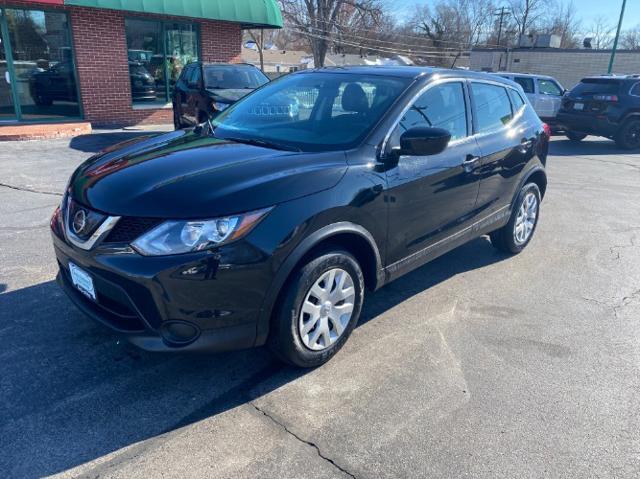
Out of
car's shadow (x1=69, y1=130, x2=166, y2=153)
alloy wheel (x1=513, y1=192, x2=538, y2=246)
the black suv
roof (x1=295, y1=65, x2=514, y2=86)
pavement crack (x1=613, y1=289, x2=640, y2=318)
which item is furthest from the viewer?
the black suv

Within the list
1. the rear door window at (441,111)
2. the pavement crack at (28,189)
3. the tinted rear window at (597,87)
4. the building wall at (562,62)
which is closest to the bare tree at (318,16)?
the building wall at (562,62)

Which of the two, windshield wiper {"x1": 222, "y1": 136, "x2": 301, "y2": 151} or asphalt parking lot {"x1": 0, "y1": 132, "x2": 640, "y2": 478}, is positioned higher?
windshield wiper {"x1": 222, "y1": 136, "x2": 301, "y2": 151}

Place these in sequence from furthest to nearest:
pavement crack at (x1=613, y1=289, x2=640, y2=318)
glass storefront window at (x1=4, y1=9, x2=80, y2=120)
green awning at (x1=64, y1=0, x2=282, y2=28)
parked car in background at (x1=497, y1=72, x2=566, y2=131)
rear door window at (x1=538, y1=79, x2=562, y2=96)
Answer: rear door window at (x1=538, y1=79, x2=562, y2=96)
parked car in background at (x1=497, y1=72, x2=566, y2=131)
glass storefront window at (x1=4, y1=9, x2=80, y2=120)
green awning at (x1=64, y1=0, x2=282, y2=28)
pavement crack at (x1=613, y1=289, x2=640, y2=318)

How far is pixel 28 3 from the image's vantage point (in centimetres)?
1112

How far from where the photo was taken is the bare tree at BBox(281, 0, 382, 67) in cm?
3312

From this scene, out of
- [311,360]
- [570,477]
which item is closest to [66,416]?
[311,360]

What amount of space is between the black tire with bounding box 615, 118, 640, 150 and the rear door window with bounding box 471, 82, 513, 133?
9.96 m

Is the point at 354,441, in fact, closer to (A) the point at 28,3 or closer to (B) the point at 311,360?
(B) the point at 311,360

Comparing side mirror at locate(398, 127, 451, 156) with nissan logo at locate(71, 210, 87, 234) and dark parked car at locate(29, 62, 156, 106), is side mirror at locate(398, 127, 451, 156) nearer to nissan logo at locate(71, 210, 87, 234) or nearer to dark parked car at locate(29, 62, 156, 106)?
nissan logo at locate(71, 210, 87, 234)

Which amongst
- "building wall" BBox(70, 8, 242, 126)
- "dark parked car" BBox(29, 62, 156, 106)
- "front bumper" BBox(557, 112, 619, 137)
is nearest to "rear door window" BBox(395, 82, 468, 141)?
"front bumper" BBox(557, 112, 619, 137)

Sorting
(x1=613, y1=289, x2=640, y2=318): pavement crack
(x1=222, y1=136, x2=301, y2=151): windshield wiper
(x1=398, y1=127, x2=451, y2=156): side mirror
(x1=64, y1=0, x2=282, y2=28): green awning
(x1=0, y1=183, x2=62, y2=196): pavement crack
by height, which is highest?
(x1=64, y1=0, x2=282, y2=28): green awning

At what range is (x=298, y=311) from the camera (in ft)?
9.50

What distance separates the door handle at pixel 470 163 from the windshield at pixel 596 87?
10916mm

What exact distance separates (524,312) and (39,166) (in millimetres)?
7919
